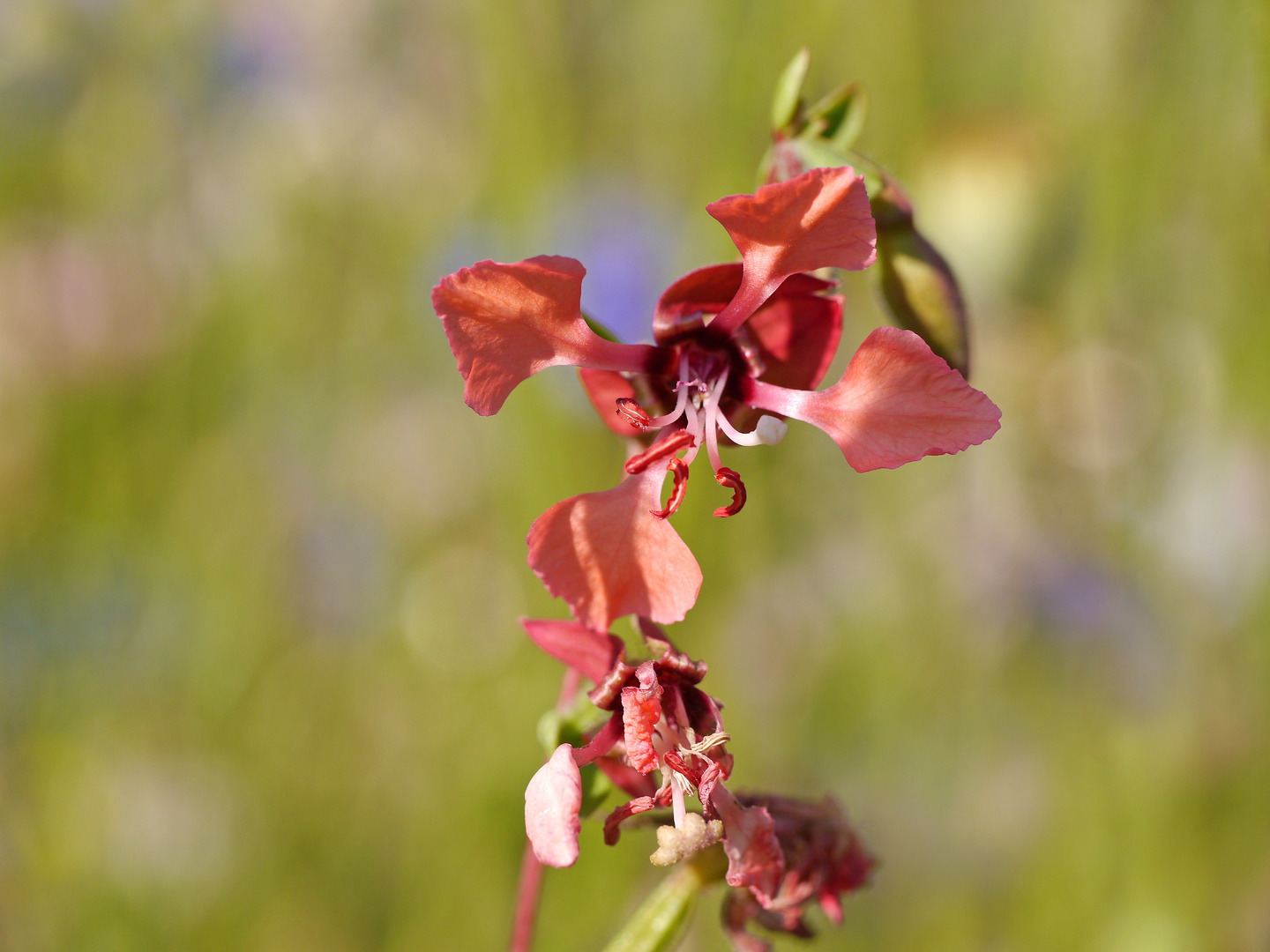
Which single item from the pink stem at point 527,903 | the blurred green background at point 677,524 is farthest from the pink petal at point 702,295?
the blurred green background at point 677,524

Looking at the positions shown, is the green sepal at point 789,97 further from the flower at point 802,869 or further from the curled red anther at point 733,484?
the flower at point 802,869

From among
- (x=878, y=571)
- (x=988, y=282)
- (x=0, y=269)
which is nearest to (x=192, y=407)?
(x=0, y=269)

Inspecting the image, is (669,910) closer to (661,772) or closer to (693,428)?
(661,772)

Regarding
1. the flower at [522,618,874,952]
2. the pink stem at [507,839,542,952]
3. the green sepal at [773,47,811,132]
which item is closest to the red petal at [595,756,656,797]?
the flower at [522,618,874,952]

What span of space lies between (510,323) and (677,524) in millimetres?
855

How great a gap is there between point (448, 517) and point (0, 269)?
3.43ft

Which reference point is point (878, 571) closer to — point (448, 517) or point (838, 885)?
point (448, 517)

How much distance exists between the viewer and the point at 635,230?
7.04ft

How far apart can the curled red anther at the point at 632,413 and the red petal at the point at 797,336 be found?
8 cm

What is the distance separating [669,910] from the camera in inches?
24.0

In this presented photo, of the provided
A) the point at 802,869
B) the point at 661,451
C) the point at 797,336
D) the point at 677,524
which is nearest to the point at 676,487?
the point at 661,451

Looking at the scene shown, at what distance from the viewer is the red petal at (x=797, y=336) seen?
592 mm

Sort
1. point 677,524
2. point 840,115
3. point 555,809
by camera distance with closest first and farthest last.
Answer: point 555,809 → point 840,115 → point 677,524

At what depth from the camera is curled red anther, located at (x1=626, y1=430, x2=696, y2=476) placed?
550mm
